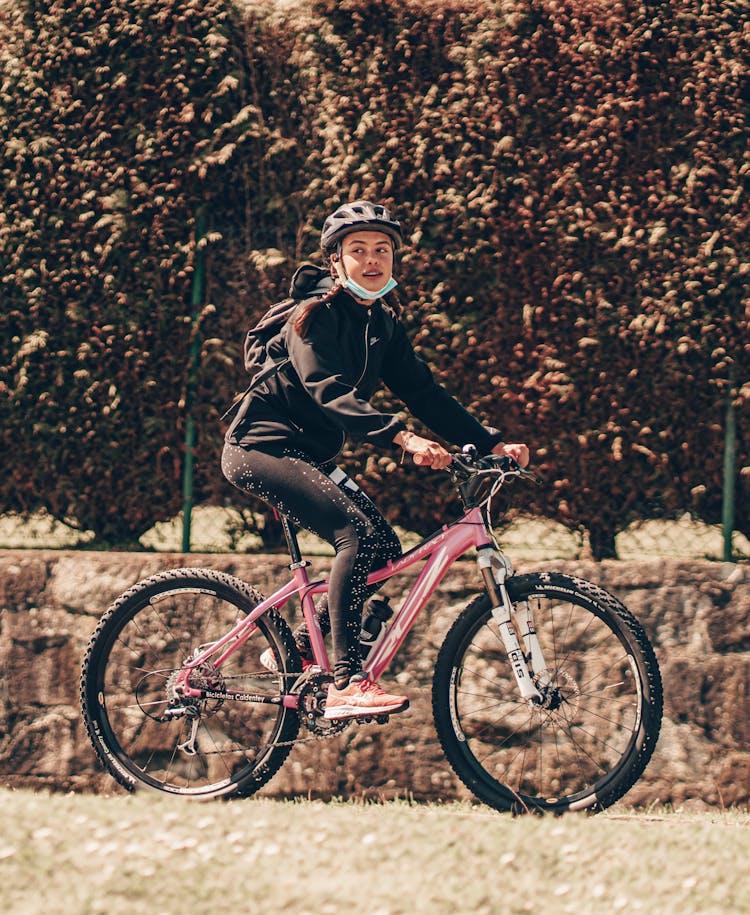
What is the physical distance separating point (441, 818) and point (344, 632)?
32.6 inches

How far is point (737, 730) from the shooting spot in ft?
20.5

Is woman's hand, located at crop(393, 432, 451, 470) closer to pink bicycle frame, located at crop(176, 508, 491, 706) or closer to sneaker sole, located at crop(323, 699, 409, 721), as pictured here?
pink bicycle frame, located at crop(176, 508, 491, 706)

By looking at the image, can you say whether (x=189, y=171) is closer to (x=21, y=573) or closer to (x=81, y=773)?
(x=21, y=573)

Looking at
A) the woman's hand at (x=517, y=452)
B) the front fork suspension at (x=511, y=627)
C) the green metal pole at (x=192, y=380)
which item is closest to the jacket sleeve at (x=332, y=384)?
the woman's hand at (x=517, y=452)

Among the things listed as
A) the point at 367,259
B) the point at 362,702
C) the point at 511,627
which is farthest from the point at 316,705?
the point at 367,259

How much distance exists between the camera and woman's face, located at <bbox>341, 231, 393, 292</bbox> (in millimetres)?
5203

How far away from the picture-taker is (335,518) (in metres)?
5.18

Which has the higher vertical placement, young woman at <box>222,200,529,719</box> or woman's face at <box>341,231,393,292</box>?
woman's face at <box>341,231,393,292</box>

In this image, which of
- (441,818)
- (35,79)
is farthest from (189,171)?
(441,818)

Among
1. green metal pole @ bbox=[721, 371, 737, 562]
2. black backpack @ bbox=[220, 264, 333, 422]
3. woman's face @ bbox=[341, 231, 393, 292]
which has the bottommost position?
green metal pole @ bbox=[721, 371, 737, 562]

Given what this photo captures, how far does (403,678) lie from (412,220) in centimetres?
230

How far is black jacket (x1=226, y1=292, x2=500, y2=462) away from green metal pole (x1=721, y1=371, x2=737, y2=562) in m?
1.59

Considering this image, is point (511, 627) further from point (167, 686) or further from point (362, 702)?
point (167, 686)

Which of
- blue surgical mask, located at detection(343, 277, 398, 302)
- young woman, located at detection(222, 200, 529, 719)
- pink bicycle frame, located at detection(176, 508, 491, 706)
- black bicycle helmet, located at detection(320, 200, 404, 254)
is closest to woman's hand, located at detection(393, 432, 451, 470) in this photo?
young woman, located at detection(222, 200, 529, 719)
